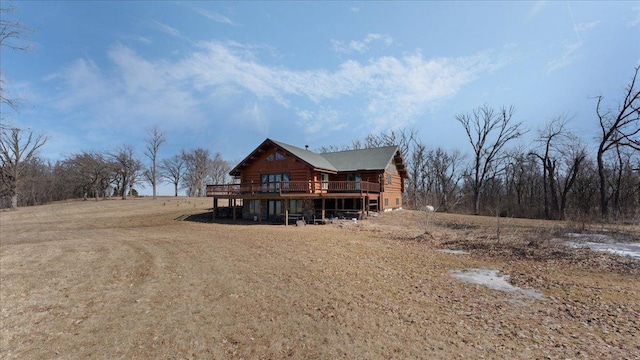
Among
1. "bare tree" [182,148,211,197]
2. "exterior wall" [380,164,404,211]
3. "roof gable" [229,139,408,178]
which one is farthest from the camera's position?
"bare tree" [182,148,211,197]

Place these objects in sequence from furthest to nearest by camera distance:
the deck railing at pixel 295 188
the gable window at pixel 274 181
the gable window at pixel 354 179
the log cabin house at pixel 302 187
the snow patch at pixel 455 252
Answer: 1. the gable window at pixel 354 179
2. the gable window at pixel 274 181
3. the log cabin house at pixel 302 187
4. the deck railing at pixel 295 188
5. the snow patch at pixel 455 252

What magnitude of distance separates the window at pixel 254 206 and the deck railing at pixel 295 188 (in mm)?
1373

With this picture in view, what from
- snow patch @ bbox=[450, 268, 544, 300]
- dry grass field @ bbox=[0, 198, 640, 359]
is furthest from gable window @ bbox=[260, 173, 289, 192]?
snow patch @ bbox=[450, 268, 544, 300]

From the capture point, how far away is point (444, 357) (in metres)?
4.20

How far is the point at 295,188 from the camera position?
2139cm

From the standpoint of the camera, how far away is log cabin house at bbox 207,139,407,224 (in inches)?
845

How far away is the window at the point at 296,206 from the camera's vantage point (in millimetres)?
22703

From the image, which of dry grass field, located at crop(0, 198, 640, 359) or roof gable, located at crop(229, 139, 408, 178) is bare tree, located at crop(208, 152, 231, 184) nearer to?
roof gable, located at crop(229, 139, 408, 178)

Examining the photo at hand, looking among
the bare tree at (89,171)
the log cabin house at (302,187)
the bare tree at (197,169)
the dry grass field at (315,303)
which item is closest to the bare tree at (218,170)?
the bare tree at (197,169)

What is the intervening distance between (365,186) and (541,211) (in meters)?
23.6

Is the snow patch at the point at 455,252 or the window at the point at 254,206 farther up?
the window at the point at 254,206

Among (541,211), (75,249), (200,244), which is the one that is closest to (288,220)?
(200,244)

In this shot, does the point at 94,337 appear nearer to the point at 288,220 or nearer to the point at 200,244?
the point at 200,244

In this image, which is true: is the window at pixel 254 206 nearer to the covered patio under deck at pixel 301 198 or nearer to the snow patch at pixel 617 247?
the covered patio under deck at pixel 301 198
